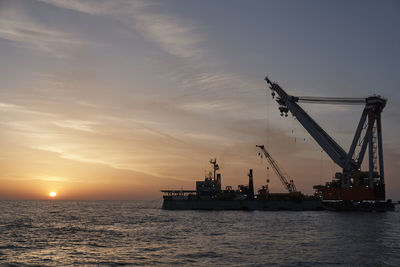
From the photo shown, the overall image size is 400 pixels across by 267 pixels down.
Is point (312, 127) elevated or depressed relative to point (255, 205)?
elevated

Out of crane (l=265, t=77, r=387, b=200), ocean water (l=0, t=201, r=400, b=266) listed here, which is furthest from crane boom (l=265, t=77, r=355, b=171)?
ocean water (l=0, t=201, r=400, b=266)

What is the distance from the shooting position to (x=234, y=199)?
13638cm

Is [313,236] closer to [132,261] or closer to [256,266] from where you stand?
[256,266]

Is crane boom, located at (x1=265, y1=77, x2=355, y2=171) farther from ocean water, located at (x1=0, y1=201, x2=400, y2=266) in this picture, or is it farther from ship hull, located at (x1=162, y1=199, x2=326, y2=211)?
ocean water, located at (x1=0, y1=201, x2=400, y2=266)

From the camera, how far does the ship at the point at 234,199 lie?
132 m

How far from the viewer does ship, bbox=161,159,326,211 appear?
132 meters

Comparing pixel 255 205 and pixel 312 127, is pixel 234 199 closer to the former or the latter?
pixel 255 205

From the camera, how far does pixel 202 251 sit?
45.2 m

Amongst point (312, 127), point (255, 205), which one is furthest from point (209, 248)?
point (312, 127)

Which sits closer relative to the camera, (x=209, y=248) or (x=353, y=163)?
(x=209, y=248)

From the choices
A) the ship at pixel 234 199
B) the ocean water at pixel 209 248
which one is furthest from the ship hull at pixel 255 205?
the ocean water at pixel 209 248

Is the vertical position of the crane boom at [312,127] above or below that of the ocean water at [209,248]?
above

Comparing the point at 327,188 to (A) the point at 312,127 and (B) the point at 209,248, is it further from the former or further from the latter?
(B) the point at 209,248

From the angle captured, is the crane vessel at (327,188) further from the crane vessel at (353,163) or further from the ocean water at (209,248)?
the ocean water at (209,248)
